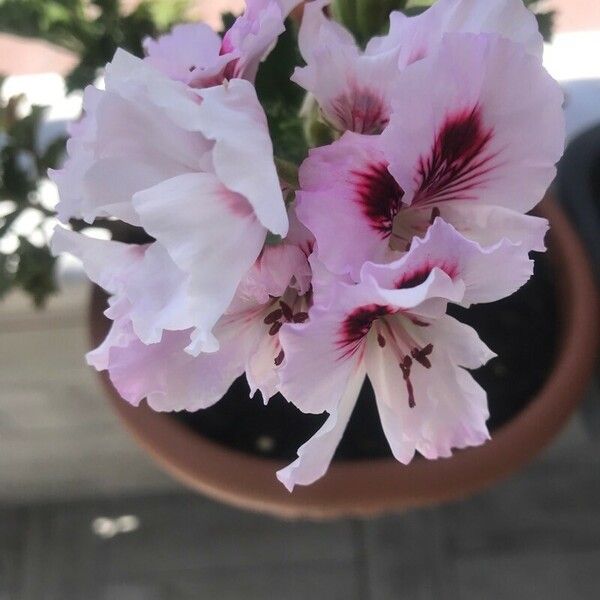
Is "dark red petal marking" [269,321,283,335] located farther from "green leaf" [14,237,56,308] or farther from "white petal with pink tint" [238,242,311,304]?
"green leaf" [14,237,56,308]

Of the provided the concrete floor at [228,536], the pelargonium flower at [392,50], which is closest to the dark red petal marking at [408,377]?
the pelargonium flower at [392,50]

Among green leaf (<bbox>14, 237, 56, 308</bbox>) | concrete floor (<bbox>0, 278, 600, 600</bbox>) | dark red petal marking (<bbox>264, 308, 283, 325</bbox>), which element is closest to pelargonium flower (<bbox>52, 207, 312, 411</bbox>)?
dark red petal marking (<bbox>264, 308, 283, 325</bbox>)

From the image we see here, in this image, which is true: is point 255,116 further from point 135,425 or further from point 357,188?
point 135,425

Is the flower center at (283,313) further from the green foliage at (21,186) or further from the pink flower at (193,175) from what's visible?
the green foliage at (21,186)

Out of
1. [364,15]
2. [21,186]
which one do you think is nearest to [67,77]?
[21,186]

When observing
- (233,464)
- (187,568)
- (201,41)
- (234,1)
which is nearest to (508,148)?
(201,41)

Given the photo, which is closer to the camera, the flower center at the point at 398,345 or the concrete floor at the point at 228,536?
A: the flower center at the point at 398,345

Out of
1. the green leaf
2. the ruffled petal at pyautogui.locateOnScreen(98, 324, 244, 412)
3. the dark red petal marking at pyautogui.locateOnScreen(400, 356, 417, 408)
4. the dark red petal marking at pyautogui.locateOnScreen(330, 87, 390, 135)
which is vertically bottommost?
the green leaf
